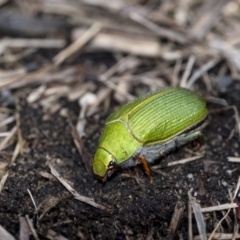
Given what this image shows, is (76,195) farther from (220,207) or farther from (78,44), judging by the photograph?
(78,44)

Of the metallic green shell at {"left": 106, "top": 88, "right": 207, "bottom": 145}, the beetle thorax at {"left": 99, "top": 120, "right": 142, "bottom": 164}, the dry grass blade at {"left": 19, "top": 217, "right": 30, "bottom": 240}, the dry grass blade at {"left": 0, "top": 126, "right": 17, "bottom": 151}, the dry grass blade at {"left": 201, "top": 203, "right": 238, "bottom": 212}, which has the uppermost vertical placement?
the metallic green shell at {"left": 106, "top": 88, "right": 207, "bottom": 145}

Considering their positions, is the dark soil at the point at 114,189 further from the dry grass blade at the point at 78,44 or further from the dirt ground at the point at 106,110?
the dry grass blade at the point at 78,44

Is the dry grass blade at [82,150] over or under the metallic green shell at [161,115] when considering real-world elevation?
under

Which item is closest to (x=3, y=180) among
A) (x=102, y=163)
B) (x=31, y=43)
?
(x=102, y=163)

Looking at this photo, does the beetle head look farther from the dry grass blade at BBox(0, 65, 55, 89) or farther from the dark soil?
the dry grass blade at BBox(0, 65, 55, 89)

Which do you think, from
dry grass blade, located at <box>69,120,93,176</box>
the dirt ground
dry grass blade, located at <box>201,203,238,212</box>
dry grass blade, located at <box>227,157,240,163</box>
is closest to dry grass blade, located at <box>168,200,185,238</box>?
the dirt ground

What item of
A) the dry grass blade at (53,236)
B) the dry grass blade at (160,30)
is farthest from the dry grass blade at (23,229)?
the dry grass blade at (160,30)
